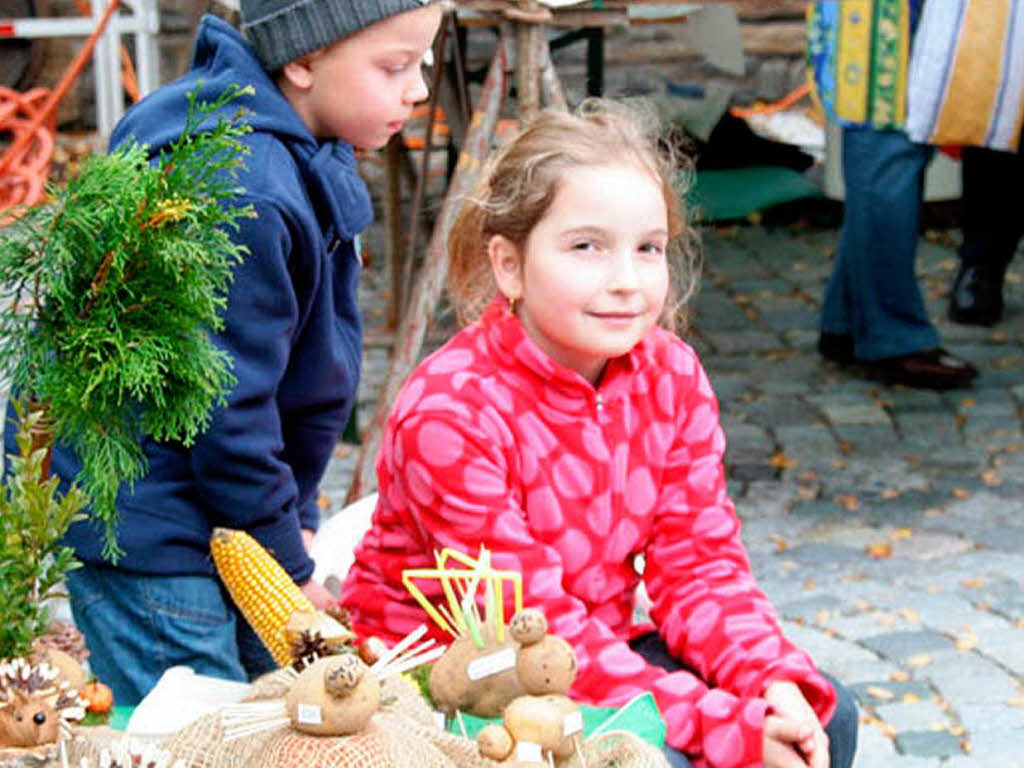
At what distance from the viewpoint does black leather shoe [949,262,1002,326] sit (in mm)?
6281

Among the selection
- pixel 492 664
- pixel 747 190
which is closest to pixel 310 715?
pixel 492 664

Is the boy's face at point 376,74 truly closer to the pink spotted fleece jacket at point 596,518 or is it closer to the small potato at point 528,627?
the pink spotted fleece jacket at point 596,518

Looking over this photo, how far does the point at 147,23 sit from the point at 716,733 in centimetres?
469

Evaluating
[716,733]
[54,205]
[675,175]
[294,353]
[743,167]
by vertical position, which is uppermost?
[54,205]

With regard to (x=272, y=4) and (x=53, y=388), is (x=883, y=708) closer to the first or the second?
(x=272, y=4)

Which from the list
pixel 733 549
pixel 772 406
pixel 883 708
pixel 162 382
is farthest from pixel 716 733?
pixel 772 406

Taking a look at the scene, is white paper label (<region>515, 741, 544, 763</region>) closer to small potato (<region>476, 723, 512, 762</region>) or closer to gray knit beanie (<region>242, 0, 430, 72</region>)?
small potato (<region>476, 723, 512, 762</region>)

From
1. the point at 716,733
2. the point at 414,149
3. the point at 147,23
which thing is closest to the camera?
the point at 716,733

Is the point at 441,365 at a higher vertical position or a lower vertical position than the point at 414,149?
higher

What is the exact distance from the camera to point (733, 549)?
8.05 ft

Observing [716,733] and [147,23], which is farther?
[147,23]

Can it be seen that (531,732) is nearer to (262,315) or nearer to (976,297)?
(262,315)

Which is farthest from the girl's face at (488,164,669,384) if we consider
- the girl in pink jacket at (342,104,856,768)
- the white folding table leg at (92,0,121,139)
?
the white folding table leg at (92,0,121,139)

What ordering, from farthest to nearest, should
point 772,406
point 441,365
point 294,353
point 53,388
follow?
point 772,406, point 294,353, point 441,365, point 53,388
